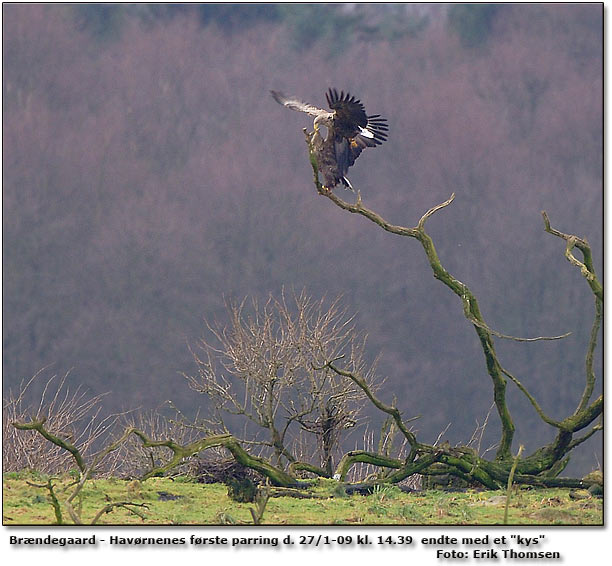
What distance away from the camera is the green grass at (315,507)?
7676 mm

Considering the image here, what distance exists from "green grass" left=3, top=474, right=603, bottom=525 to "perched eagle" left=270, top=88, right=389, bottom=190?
292 cm

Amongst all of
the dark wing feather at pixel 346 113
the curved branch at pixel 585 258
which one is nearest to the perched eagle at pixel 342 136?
the dark wing feather at pixel 346 113

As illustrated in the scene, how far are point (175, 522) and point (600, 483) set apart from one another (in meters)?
3.89

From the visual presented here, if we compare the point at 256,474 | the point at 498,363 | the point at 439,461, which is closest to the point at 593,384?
the point at 498,363

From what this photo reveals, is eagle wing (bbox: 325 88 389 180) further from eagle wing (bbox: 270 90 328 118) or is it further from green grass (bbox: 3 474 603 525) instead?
green grass (bbox: 3 474 603 525)

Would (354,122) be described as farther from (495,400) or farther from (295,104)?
(495,400)

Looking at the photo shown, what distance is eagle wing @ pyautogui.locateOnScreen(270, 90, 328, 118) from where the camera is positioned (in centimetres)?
989

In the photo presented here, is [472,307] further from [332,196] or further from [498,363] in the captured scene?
[332,196]

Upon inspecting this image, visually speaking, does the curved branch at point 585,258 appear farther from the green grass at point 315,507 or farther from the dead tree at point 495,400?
the green grass at point 315,507

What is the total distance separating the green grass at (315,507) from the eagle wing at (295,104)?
3.66 metres

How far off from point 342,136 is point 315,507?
3.49 metres

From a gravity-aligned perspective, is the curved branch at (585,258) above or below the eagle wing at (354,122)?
below

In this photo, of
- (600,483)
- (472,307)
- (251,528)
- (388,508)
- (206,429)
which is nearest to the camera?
(251,528)

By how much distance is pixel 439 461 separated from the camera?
916 cm
